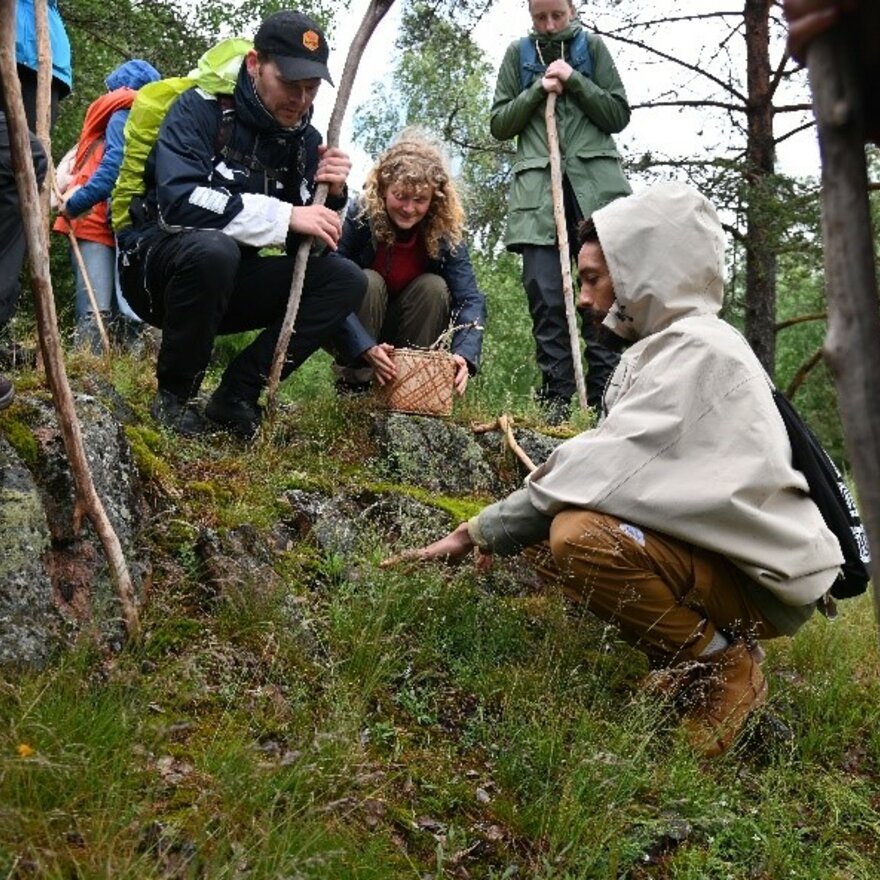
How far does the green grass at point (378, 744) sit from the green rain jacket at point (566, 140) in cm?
278

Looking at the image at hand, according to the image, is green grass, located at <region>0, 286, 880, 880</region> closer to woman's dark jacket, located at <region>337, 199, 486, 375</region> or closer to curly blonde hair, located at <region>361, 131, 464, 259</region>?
woman's dark jacket, located at <region>337, 199, 486, 375</region>

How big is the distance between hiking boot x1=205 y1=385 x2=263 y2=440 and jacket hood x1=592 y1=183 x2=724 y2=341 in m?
2.03

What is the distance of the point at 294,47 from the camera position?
5.16 m

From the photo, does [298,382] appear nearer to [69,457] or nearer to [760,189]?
[760,189]

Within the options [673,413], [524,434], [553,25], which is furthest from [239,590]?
[553,25]

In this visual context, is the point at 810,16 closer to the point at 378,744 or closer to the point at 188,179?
the point at 378,744

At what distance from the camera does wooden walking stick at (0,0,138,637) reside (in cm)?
306

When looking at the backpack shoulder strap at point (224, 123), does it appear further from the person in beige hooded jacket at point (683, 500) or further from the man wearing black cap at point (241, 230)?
the person in beige hooded jacket at point (683, 500)

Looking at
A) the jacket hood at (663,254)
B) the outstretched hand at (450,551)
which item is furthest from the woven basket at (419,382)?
the jacket hood at (663,254)

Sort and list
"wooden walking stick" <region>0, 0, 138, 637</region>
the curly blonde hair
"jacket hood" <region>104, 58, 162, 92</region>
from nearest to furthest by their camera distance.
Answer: "wooden walking stick" <region>0, 0, 138, 637</region>
the curly blonde hair
"jacket hood" <region>104, 58, 162, 92</region>

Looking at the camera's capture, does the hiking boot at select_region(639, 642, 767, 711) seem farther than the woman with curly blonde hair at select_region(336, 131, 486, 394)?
No

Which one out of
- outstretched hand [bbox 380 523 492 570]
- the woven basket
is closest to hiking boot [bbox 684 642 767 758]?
outstretched hand [bbox 380 523 492 570]

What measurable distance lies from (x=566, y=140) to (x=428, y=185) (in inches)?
55.1

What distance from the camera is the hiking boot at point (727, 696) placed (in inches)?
154
